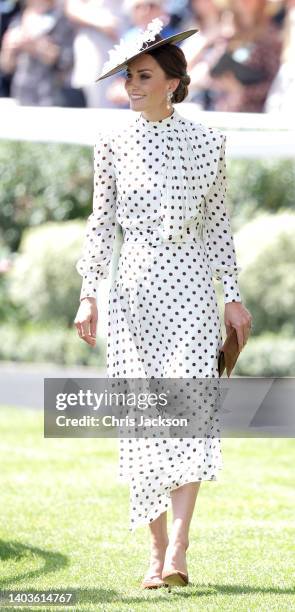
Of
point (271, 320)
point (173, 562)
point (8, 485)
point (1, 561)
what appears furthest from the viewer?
point (271, 320)

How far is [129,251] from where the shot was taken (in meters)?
3.96

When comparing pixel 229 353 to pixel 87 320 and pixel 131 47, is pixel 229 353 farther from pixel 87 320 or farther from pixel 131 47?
pixel 131 47

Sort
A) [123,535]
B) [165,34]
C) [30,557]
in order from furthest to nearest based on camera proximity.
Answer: [165,34] < [123,535] < [30,557]

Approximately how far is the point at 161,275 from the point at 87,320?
26 centimetres

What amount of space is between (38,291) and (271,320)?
2848mm

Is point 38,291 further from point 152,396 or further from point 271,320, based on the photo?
point 152,396

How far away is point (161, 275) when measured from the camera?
12.8 ft

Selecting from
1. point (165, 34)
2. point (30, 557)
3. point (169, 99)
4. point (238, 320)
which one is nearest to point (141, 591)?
point (30, 557)

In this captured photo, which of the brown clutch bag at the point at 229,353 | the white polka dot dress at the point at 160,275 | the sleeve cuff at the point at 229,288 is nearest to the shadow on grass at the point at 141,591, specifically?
the white polka dot dress at the point at 160,275

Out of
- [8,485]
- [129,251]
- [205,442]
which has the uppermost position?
[129,251]

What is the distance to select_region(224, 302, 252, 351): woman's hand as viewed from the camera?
3984 mm

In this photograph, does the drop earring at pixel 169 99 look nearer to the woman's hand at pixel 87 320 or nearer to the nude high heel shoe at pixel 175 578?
the woman's hand at pixel 87 320

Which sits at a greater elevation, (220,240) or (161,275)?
(220,240)

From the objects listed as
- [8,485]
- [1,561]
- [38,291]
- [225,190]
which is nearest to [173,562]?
[1,561]
